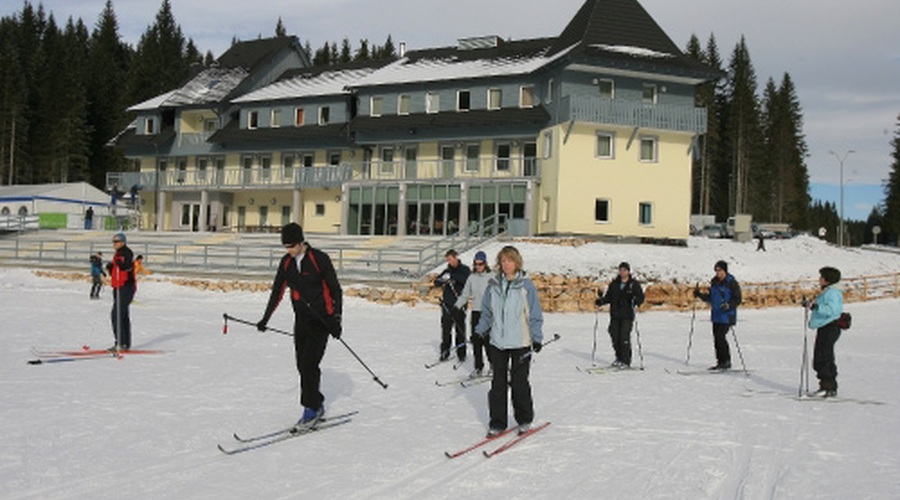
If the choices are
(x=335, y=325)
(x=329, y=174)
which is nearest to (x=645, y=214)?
(x=329, y=174)

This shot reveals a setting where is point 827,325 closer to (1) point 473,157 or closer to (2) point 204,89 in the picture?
Answer: (1) point 473,157

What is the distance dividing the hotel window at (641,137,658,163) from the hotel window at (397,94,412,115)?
521 inches

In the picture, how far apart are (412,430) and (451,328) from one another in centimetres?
493

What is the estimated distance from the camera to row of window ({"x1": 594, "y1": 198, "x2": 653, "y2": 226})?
34.8 meters

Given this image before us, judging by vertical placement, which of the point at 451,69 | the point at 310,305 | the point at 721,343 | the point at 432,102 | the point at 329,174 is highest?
the point at 451,69

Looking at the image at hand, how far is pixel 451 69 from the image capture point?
137ft

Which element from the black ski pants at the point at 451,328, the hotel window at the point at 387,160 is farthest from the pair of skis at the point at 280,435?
the hotel window at the point at 387,160

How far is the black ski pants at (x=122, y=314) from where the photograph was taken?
1217 centimetres

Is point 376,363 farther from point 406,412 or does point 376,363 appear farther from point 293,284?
point 293,284

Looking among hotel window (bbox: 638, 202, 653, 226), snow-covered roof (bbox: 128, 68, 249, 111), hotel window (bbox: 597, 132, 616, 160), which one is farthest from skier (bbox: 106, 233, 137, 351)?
snow-covered roof (bbox: 128, 68, 249, 111)

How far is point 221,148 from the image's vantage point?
48938 millimetres

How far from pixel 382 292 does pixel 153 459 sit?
1907 centimetres

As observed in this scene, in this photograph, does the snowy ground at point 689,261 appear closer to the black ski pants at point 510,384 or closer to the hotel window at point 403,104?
the hotel window at point 403,104

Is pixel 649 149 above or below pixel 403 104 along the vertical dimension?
below
